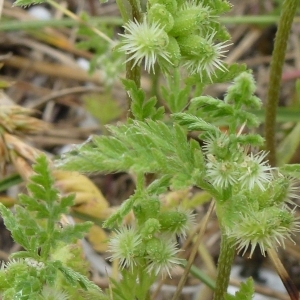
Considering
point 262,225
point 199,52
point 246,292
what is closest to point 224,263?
point 246,292

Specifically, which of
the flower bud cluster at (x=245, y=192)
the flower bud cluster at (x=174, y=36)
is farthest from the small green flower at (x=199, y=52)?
the flower bud cluster at (x=245, y=192)

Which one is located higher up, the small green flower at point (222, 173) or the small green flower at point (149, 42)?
the small green flower at point (149, 42)

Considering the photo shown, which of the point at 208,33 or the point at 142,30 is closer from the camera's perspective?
the point at 142,30

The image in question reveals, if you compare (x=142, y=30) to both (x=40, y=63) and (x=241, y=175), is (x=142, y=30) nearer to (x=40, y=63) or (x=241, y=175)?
(x=241, y=175)

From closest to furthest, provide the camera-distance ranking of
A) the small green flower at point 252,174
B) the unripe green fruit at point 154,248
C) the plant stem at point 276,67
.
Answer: the small green flower at point 252,174 → the unripe green fruit at point 154,248 → the plant stem at point 276,67

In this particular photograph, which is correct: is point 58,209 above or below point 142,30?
below

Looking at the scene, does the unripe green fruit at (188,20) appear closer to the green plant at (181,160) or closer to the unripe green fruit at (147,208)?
the green plant at (181,160)

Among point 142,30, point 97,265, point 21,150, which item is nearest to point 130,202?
point 142,30
